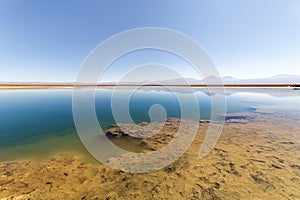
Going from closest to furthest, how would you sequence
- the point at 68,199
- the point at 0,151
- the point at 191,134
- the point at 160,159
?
the point at 68,199 → the point at 160,159 → the point at 0,151 → the point at 191,134

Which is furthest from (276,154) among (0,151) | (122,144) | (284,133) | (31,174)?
(0,151)

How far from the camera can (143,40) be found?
8.98 metres

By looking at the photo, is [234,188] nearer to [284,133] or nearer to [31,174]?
[31,174]

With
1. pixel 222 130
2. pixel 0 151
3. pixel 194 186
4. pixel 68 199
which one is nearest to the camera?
pixel 68 199

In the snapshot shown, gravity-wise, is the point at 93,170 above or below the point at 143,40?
below

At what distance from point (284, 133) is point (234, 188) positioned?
37.4ft

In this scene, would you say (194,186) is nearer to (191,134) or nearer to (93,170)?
(93,170)

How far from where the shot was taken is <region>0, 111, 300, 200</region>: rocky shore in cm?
640

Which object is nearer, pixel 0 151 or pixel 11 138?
pixel 0 151

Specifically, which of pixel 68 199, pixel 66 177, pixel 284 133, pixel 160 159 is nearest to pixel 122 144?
pixel 160 159

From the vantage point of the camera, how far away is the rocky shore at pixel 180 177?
6.40 m

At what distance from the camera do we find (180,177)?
7.52m

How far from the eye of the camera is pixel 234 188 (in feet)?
21.6

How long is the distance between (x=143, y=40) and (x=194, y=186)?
713cm
